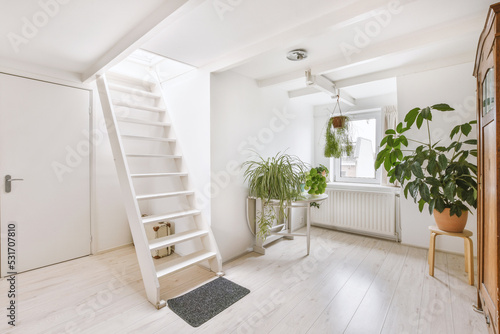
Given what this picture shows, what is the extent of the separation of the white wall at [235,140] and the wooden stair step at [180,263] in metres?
0.30

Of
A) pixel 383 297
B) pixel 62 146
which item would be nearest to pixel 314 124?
pixel 383 297

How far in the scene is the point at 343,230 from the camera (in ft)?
13.1

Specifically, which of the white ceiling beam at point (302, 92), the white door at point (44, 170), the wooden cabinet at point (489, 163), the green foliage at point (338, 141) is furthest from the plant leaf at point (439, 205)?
the white door at point (44, 170)

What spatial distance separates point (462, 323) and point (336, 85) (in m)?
2.85

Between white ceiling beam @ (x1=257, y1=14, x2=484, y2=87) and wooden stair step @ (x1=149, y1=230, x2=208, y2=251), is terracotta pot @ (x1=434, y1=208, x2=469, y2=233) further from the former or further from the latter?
wooden stair step @ (x1=149, y1=230, x2=208, y2=251)

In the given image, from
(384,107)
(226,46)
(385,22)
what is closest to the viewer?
(385,22)

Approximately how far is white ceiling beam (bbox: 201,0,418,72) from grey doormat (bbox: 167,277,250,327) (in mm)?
2222

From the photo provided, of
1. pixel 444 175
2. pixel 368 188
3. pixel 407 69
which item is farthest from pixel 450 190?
→ pixel 407 69

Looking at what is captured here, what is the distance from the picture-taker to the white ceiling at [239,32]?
1658 millimetres

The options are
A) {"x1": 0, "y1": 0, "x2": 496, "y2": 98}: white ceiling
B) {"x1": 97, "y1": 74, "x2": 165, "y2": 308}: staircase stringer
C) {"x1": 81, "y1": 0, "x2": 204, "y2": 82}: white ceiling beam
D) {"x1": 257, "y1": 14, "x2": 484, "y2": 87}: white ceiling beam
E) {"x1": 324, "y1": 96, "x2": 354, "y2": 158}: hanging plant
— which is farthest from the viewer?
{"x1": 324, "y1": 96, "x2": 354, "y2": 158}: hanging plant

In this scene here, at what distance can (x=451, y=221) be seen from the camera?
2.30 meters

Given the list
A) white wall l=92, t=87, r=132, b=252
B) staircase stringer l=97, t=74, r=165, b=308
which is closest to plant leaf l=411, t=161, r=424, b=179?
staircase stringer l=97, t=74, r=165, b=308

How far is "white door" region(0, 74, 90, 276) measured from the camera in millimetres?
2510

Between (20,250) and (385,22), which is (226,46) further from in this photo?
(20,250)
